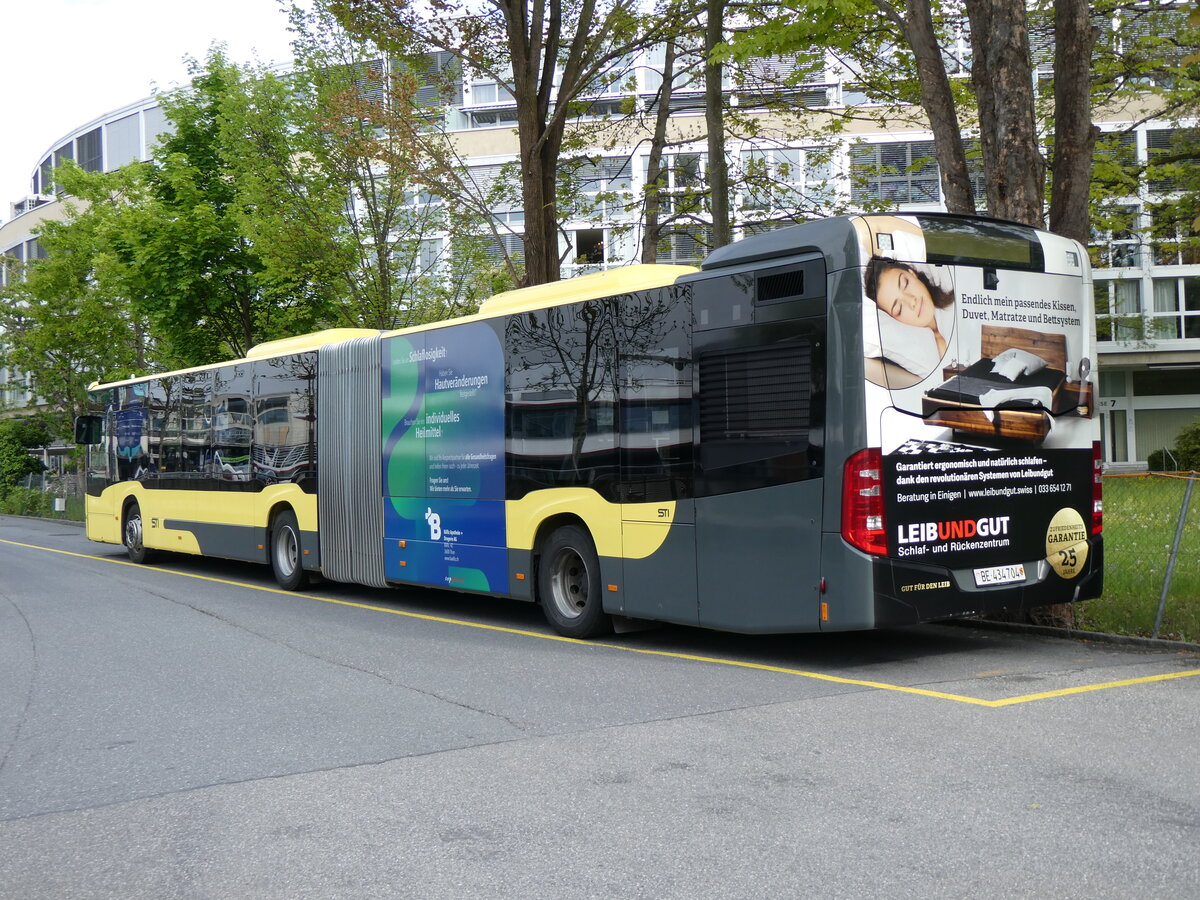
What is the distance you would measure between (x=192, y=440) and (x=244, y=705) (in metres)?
11.6

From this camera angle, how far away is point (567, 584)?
11438mm

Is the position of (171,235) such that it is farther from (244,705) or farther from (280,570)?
(244,705)

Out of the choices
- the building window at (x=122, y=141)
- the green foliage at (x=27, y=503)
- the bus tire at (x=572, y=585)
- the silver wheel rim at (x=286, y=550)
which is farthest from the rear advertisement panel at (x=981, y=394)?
Result: the building window at (x=122, y=141)

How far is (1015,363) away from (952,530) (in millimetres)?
1390

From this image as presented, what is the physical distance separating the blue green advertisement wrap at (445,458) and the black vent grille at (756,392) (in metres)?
3.18

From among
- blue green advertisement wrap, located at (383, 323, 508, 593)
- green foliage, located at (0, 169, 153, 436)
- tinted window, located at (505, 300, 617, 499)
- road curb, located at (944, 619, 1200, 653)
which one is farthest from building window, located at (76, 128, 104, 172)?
road curb, located at (944, 619, 1200, 653)

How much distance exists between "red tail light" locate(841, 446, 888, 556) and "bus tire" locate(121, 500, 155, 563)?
15.7 meters

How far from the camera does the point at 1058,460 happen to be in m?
9.55

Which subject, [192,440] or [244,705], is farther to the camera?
[192,440]

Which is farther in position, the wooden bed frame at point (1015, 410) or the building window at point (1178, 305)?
the building window at point (1178, 305)

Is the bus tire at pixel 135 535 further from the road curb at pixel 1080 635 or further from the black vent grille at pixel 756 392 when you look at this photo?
the road curb at pixel 1080 635

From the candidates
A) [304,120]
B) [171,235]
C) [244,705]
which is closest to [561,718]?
[244,705]

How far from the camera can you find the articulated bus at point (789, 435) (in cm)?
862

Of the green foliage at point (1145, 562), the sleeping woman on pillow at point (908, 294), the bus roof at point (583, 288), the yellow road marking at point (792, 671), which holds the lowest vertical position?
the yellow road marking at point (792, 671)
